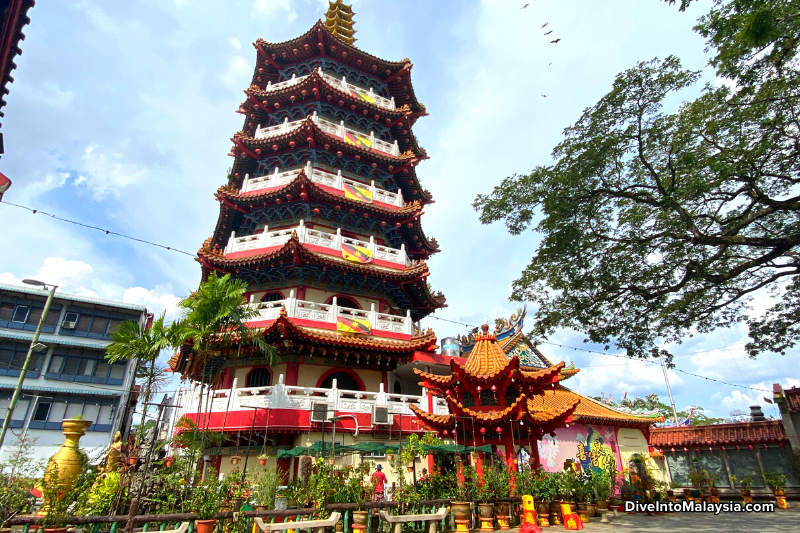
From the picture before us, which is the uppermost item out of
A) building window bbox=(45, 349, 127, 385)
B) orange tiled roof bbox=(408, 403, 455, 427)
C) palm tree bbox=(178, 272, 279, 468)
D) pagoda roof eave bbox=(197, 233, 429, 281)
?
pagoda roof eave bbox=(197, 233, 429, 281)

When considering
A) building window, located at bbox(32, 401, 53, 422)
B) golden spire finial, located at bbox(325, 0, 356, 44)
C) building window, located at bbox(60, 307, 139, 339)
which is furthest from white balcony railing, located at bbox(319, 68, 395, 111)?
building window, located at bbox(32, 401, 53, 422)

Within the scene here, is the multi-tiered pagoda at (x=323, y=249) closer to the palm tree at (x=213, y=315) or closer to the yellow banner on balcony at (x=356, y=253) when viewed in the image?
the yellow banner on balcony at (x=356, y=253)

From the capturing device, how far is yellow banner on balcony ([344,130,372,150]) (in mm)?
19934

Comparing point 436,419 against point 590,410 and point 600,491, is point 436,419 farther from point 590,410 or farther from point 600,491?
point 590,410

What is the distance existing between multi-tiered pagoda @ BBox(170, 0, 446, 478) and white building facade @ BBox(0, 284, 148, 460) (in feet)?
56.3

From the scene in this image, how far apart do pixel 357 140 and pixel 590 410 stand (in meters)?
15.9

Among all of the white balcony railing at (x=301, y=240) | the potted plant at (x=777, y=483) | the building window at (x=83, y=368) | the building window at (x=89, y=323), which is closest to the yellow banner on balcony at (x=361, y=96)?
the white balcony railing at (x=301, y=240)

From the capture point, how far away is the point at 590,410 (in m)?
18.8

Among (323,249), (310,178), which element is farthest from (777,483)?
(310,178)

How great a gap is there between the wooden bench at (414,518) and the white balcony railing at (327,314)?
7.68 m

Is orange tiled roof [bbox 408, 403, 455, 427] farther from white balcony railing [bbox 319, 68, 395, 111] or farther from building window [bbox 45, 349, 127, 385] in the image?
building window [bbox 45, 349, 127, 385]

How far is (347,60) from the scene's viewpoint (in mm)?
22859

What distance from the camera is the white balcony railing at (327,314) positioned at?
1517cm

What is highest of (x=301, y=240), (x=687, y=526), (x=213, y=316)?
(x=301, y=240)
